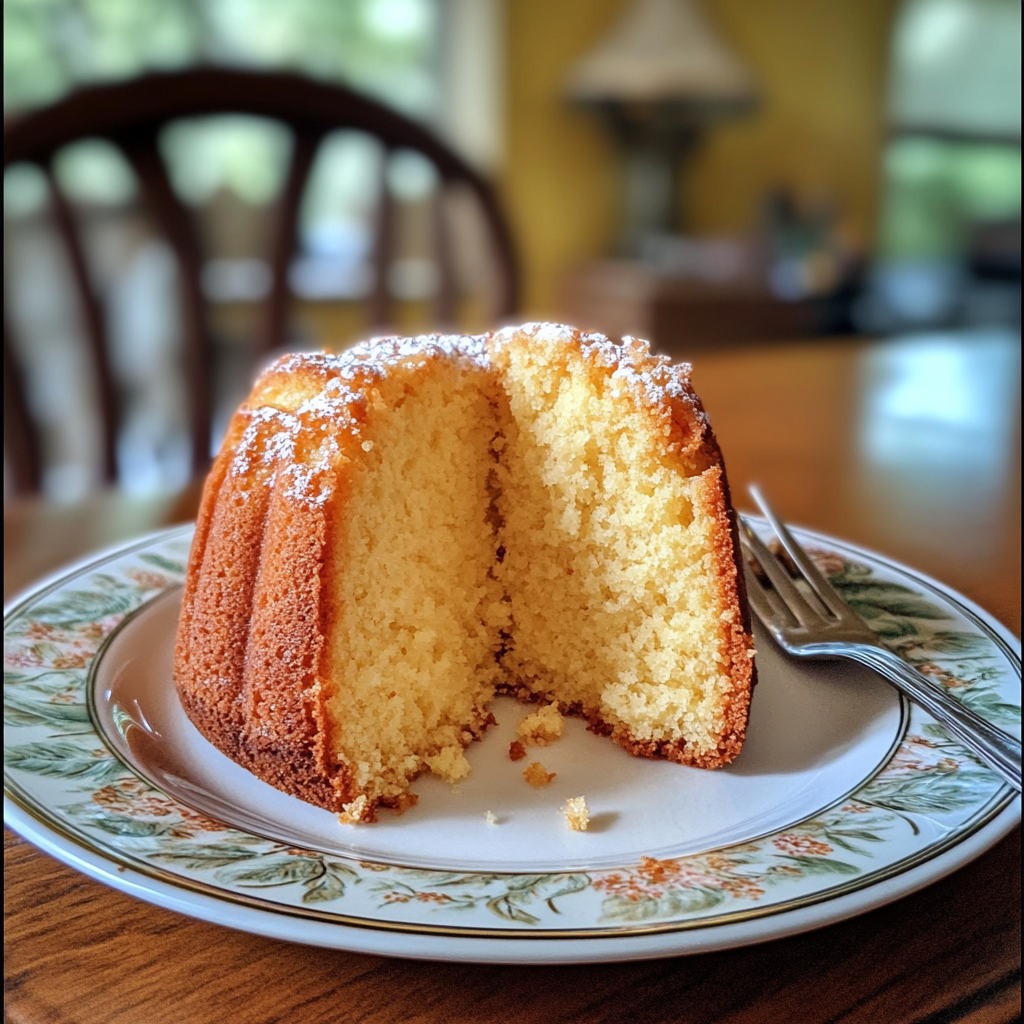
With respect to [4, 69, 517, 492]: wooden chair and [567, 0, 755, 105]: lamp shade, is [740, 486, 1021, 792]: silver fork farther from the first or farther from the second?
[567, 0, 755, 105]: lamp shade

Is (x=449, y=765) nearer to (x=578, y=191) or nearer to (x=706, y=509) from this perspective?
(x=706, y=509)

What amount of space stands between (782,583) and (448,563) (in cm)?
36

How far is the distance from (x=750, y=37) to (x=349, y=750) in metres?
5.54

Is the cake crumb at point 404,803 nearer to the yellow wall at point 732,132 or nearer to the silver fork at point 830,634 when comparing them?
the silver fork at point 830,634

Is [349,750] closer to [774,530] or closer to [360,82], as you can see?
[774,530]

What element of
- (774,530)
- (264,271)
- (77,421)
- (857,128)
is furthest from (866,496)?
(857,128)

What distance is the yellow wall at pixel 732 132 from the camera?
5.02 m

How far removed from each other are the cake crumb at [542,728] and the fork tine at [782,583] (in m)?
0.27

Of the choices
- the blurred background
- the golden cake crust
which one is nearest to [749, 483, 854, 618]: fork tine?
the golden cake crust

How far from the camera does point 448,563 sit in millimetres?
1077

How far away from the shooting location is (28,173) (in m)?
1.92

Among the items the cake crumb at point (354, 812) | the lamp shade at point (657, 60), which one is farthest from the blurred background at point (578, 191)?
the cake crumb at point (354, 812)

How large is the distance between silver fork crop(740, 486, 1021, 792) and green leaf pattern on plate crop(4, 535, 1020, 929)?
0.03 meters

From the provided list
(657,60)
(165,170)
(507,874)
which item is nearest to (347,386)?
(507,874)
